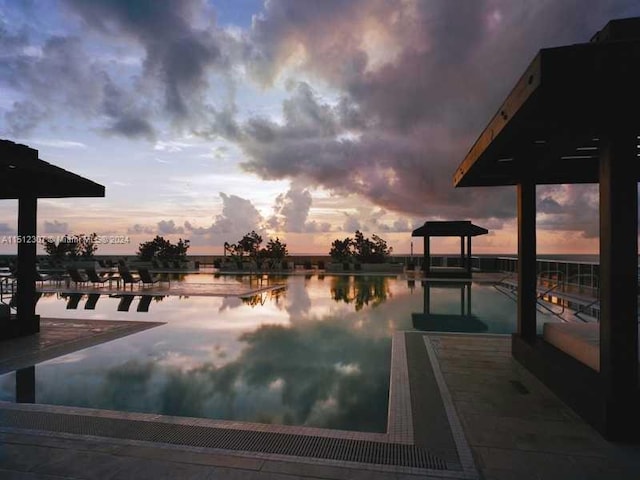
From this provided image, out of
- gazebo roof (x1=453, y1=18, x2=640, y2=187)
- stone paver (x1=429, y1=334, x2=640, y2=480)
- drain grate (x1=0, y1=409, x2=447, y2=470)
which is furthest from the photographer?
drain grate (x1=0, y1=409, x2=447, y2=470)

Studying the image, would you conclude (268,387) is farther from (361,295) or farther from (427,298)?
(427,298)

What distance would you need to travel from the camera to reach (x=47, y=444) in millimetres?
3195

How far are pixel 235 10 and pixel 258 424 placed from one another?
11.1 meters

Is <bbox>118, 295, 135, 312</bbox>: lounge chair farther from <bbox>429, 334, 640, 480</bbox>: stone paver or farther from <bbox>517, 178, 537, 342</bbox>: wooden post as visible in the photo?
<bbox>517, 178, 537, 342</bbox>: wooden post

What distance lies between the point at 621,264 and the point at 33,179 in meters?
8.72

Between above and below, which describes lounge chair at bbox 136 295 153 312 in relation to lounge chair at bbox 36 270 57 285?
below

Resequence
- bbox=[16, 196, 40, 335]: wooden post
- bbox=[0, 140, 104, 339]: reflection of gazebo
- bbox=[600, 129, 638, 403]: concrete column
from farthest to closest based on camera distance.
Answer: bbox=[16, 196, 40, 335]: wooden post → bbox=[0, 140, 104, 339]: reflection of gazebo → bbox=[600, 129, 638, 403]: concrete column

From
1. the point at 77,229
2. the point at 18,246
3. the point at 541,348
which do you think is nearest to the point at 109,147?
the point at 18,246

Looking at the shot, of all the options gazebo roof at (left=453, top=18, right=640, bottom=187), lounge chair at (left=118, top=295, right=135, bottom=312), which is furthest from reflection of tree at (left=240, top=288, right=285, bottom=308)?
gazebo roof at (left=453, top=18, right=640, bottom=187)

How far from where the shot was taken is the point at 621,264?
3260 millimetres

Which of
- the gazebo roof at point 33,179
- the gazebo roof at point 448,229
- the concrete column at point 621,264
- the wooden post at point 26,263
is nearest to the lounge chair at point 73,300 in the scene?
the wooden post at point 26,263

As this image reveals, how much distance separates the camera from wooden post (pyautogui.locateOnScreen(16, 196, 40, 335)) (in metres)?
7.20

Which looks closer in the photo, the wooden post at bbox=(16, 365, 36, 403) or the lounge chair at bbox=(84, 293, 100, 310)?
the wooden post at bbox=(16, 365, 36, 403)

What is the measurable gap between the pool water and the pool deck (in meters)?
0.35
